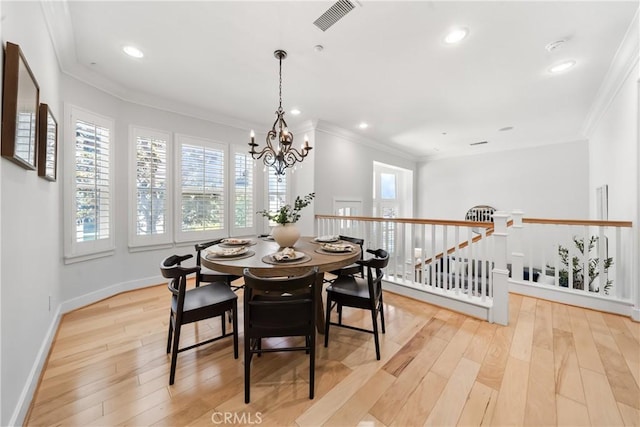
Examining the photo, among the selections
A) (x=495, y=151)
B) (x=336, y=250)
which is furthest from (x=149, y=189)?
(x=495, y=151)

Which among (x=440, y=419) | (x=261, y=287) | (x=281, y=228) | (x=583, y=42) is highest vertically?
(x=583, y=42)

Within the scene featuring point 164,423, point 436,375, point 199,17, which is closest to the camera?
point 164,423

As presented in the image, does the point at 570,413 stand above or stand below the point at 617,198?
below

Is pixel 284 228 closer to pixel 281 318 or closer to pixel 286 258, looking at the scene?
pixel 286 258

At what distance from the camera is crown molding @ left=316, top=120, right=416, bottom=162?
14.7ft

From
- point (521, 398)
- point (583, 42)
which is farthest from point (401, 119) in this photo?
point (521, 398)

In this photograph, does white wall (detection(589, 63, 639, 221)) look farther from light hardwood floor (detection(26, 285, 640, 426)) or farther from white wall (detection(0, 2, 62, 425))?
white wall (detection(0, 2, 62, 425))

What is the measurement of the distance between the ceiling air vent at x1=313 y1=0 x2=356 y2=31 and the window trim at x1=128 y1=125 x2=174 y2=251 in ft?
9.22

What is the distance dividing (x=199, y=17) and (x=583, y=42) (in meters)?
3.52

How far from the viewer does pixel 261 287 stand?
141 cm

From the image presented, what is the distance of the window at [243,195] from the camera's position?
430 centimetres

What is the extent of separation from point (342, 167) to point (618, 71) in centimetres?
371

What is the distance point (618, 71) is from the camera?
2650mm

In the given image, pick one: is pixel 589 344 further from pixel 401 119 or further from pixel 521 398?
pixel 401 119
